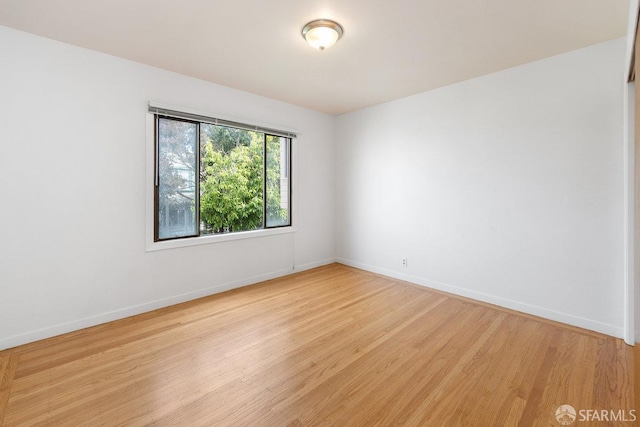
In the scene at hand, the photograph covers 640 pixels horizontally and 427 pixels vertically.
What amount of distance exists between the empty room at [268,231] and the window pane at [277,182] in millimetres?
286

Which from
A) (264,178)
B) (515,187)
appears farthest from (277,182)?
(515,187)

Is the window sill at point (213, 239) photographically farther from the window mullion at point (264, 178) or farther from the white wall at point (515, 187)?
the white wall at point (515, 187)

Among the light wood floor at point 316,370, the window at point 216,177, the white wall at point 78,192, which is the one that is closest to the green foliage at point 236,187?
the window at point 216,177

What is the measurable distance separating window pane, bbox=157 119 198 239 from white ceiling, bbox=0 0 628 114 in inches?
26.6

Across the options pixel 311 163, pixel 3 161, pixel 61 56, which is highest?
pixel 61 56

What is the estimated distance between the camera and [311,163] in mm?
4758

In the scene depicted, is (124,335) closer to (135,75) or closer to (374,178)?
(135,75)

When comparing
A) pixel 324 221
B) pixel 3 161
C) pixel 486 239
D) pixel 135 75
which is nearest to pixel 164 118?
Answer: pixel 135 75

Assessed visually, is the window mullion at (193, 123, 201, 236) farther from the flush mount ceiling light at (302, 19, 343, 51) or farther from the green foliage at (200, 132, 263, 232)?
the flush mount ceiling light at (302, 19, 343, 51)

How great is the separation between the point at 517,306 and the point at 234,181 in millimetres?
4368

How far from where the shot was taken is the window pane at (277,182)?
4.32 m

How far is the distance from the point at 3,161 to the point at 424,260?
4480 mm

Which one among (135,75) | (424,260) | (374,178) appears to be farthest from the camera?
(374,178)

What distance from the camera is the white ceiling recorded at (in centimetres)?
211
